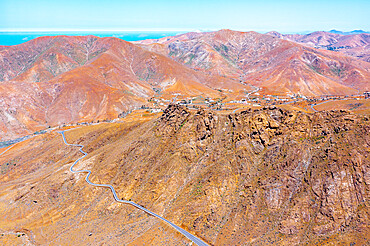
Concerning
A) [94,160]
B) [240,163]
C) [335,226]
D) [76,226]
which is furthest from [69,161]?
[335,226]

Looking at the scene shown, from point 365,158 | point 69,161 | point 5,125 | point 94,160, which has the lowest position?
point 5,125

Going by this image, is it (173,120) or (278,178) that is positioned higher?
(173,120)

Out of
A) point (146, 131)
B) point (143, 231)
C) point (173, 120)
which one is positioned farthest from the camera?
point (146, 131)

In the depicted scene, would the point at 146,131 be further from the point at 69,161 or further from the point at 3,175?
the point at 3,175

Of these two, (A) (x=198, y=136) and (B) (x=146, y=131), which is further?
(B) (x=146, y=131)

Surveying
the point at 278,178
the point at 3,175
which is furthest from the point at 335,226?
the point at 3,175

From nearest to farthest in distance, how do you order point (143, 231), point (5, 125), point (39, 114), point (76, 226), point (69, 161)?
point (143, 231)
point (76, 226)
point (69, 161)
point (5, 125)
point (39, 114)
